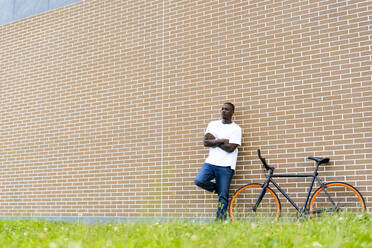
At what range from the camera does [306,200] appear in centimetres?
570

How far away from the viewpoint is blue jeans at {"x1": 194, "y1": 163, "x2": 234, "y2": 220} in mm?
6059

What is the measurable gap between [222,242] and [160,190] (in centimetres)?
414

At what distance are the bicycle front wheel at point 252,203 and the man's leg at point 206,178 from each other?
38cm

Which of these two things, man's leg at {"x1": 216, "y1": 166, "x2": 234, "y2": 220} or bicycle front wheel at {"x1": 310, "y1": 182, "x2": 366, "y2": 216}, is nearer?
bicycle front wheel at {"x1": 310, "y1": 182, "x2": 366, "y2": 216}

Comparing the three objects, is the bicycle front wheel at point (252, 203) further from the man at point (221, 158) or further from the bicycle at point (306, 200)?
the man at point (221, 158)

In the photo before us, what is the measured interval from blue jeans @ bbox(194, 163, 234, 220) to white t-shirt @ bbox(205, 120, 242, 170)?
0.08 m

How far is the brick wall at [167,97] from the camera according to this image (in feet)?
20.0

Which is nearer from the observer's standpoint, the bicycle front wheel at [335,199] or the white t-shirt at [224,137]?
the bicycle front wheel at [335,199]

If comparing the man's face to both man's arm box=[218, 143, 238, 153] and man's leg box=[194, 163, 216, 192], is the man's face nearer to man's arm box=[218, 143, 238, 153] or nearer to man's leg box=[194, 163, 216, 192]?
man's arm box=[218, 143, 238, 153]

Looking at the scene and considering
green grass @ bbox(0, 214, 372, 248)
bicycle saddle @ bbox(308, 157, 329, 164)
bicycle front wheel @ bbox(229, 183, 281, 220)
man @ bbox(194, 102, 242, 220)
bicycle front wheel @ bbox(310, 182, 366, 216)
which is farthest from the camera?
man @ bbox(194, 102, 242, 220)

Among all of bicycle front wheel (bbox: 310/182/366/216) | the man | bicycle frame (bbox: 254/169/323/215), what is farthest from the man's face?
bicycle front wheel (bbox: 310/182/366/216)

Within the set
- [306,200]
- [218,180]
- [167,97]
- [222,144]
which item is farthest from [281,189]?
[167,97]

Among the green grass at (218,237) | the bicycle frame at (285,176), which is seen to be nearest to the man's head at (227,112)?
the bicycle frame at (285,176)

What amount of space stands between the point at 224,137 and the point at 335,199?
1731 millimetres
